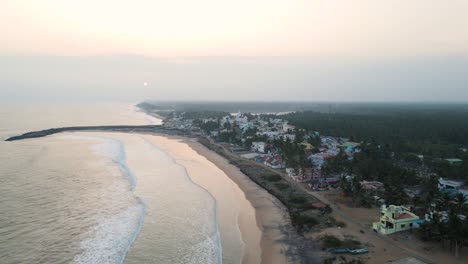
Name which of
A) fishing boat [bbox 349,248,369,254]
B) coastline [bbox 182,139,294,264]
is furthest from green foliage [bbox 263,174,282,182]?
fishing boat [bbox 349,248,369,254]

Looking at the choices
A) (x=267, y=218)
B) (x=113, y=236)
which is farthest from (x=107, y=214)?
(x=267, y=218)

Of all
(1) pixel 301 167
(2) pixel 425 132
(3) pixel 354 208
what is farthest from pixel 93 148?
(2) pixel 425 132

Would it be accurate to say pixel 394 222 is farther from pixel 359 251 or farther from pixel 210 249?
pixel 210 249

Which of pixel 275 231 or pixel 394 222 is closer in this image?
pixel 394 222

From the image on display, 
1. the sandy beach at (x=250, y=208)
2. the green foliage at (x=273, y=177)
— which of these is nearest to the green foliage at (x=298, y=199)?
the sandy beach at (x=250, y=208)

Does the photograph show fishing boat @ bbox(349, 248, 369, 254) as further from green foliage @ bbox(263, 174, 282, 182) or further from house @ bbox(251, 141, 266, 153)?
house @ bbox(251, 141, 266, 153)

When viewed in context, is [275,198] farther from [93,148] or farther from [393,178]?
[93,148]
